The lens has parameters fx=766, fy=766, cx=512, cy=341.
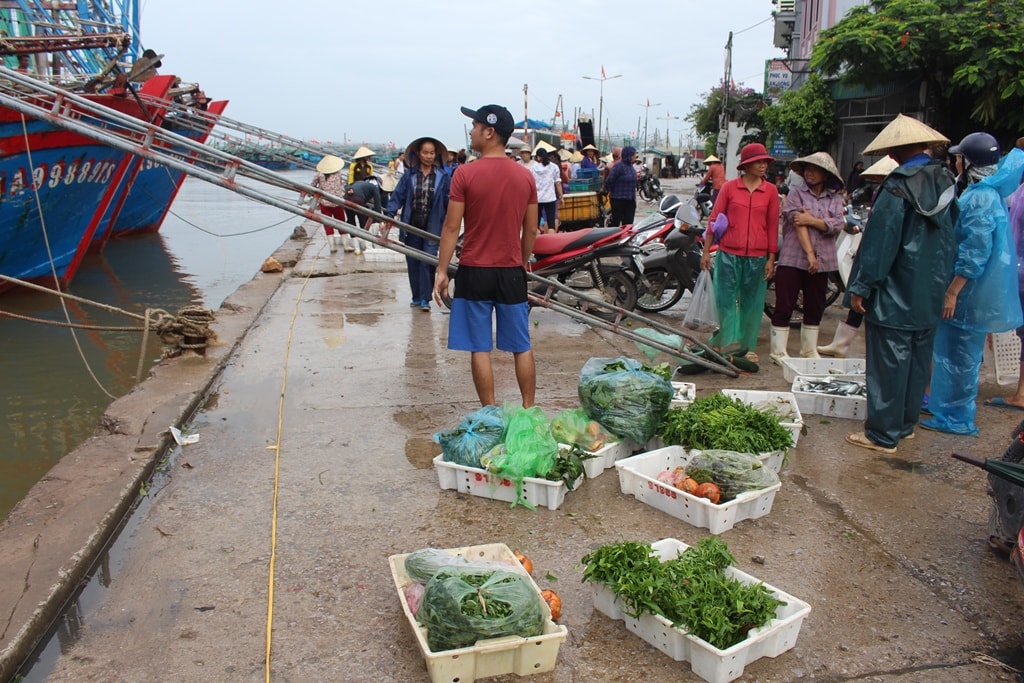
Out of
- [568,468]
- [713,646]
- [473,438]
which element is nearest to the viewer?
[713,646]

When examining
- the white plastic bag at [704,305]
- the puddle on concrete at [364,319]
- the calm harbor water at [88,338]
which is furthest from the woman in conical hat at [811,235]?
the calm harbor water at [88,338]

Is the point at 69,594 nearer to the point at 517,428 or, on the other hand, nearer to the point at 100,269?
the point at 517,428

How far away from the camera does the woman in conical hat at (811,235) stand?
18.5 feet

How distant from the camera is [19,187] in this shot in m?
9.88

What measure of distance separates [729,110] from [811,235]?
111 feet

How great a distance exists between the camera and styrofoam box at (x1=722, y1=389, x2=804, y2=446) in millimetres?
4348

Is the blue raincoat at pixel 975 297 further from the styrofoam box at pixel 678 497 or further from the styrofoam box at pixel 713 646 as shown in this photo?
the styrofoam box at pixel 713 646

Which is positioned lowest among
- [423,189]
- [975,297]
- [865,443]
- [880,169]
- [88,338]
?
[88,338]

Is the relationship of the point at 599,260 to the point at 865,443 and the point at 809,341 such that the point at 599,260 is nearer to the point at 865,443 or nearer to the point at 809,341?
the point at 809,341

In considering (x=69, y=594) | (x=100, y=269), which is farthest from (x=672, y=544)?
(x=100, y=269)

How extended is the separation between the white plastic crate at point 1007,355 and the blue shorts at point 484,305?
3.33 metres

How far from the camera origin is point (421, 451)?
4.44 m

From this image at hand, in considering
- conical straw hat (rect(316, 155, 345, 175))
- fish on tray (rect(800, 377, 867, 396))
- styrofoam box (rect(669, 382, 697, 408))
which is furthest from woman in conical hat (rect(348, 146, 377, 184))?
fish on tray (rect(800, 377, 867, 396))

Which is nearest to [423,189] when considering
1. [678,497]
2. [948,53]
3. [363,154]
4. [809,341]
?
[809,341]
